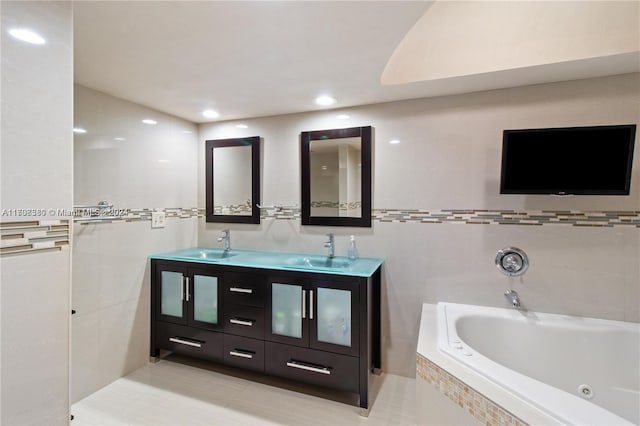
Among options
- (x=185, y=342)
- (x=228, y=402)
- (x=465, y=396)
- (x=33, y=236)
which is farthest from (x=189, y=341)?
(x=465, y=396)

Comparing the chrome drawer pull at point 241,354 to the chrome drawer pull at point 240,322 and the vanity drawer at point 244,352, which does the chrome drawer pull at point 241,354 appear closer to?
the vanity drawer at point 244,352

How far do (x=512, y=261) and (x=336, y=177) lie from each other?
146 centimetres

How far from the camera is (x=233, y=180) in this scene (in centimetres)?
303

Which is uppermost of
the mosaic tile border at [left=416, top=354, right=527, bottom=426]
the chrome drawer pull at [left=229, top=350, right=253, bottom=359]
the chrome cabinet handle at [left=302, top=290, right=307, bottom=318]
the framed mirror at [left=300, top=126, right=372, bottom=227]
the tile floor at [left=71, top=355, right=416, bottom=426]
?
the framed mirror at [left=300, top=126, right=372, bottom=227]

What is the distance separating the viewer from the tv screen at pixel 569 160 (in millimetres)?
1751

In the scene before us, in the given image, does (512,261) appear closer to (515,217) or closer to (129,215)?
(515,217)

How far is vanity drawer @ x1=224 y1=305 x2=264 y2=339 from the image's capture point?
90.3 inches

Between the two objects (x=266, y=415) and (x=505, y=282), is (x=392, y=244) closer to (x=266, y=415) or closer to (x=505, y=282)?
(x=505, y=282)

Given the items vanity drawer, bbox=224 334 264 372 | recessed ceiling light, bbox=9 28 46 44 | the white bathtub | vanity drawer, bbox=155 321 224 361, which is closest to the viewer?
recessed ceiling light, bbox=9 28 46 44

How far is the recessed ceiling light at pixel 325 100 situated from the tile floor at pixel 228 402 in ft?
7.24

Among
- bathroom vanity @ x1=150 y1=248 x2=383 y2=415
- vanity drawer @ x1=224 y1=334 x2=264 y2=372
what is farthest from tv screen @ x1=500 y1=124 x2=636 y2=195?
vanity drawer @ x1=224 y1=334 x2=264 y2=372

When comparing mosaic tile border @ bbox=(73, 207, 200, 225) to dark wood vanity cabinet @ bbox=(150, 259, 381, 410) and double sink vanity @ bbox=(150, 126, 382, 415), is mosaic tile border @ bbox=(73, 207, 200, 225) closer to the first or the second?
double sink vanity @ bbox=(150, 126, 382, 415)

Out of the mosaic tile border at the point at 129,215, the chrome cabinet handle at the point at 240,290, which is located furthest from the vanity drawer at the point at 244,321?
the mosaic tile border at the point at 129,215

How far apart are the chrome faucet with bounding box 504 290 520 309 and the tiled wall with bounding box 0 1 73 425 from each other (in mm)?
2462
